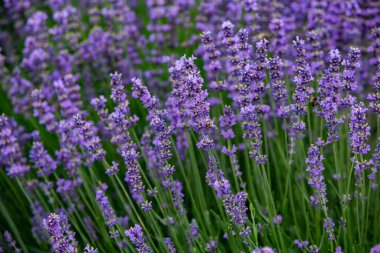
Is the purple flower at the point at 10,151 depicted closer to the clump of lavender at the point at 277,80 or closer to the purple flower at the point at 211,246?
the purple flower at the point at 211,246

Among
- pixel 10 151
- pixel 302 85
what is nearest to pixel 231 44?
pixel 302 85

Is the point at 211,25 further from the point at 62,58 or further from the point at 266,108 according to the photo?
the point at 266,108

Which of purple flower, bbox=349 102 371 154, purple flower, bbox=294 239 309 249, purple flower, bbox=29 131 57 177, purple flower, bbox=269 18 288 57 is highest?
purple flower, bbox=269 18 288 57

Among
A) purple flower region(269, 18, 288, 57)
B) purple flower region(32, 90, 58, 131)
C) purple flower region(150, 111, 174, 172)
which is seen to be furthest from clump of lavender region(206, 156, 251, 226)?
purple flower region(32, 90, 58, 131)

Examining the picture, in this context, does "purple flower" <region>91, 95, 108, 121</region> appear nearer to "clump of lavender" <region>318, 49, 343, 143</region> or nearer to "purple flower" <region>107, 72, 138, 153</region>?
"purple flower" <region>107, 72, 138, 153</region>

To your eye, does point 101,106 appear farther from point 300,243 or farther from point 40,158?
point 300,243

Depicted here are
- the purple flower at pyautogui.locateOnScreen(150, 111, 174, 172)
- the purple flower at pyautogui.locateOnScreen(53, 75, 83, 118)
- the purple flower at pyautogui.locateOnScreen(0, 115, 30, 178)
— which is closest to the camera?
the purple flower at pyautogui.locateOnScreen(150, 111, 174, 172)

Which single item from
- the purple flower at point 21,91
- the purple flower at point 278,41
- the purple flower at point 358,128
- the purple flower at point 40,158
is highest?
the purple flower at point 21,91

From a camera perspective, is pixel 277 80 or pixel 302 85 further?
pixel 277 80

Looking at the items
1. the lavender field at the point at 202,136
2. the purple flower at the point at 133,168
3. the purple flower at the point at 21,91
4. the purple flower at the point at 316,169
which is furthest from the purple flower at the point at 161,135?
the purple flower at the point at 21,91
